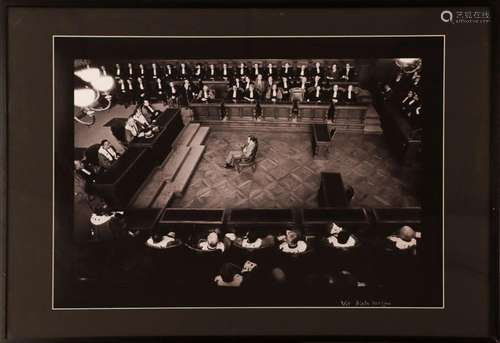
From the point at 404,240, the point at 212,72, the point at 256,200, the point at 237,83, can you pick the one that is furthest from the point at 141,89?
the point at 404,240

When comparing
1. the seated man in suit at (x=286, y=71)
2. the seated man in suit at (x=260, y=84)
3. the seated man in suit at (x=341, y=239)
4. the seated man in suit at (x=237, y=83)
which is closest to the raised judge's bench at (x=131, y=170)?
the seated man in suit at (x=237, y=83)

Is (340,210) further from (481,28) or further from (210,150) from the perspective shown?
(481,28)

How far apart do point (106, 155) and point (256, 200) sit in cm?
119

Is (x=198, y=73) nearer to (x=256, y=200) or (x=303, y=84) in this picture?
(x=303, y=84)

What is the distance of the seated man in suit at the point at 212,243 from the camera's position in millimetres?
2207

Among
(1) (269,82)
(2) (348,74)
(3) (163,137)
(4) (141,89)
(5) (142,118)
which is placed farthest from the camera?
(5) (142,118)

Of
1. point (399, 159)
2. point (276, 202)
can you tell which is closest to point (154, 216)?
point (276, 202)

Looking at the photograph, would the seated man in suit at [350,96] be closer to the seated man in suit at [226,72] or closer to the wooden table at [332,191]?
the wooden table at [332,191]

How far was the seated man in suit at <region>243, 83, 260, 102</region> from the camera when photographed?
89.0 inches

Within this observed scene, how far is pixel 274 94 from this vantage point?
7.91 feet

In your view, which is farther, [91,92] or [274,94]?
[274,94]

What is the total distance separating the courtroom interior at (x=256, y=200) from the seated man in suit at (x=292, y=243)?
0.04ft

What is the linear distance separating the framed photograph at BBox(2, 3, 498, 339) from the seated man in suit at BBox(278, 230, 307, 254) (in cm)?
1

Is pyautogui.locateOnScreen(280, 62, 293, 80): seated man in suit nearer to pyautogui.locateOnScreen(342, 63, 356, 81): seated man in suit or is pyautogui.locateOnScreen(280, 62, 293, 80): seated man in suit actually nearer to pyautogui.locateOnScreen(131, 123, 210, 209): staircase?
pyautogui.locateOnScreen(342, 63, 356, 81): seated man in suit
